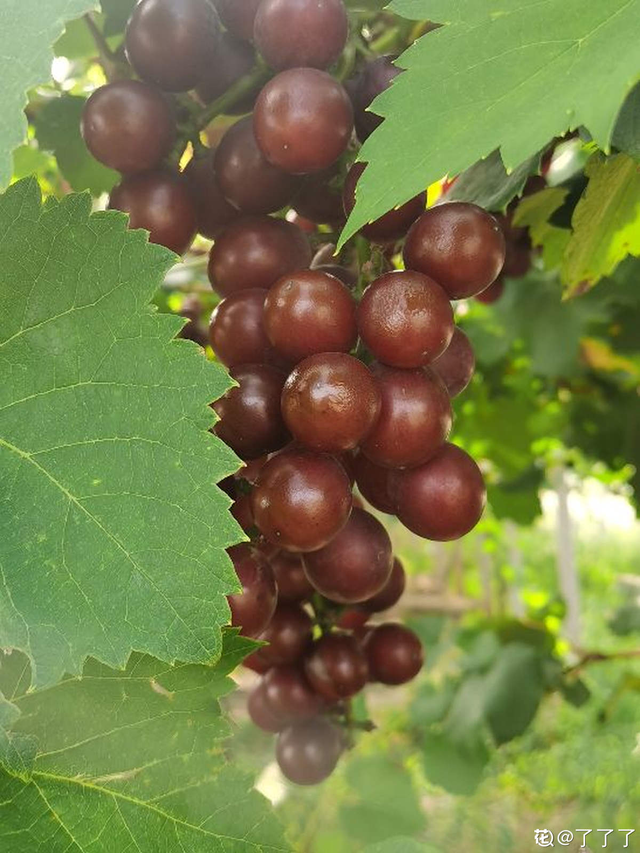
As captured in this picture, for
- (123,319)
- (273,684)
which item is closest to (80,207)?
(123,319)

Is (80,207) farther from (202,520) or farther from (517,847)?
(517,847)

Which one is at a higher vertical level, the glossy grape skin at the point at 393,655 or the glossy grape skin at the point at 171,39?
the glossy grape skin at the point at 171,39

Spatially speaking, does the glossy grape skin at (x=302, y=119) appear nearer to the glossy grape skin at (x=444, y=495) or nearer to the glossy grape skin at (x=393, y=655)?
the glossy grape skin at (x=444, y=495)

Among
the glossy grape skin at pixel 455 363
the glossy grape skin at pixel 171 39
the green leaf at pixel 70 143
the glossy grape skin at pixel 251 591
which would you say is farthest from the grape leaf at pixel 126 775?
the green leaf at pixel 70 143

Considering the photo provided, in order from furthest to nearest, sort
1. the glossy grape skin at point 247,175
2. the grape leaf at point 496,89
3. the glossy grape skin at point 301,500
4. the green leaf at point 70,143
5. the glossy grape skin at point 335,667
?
the green leaf at point 70,143 → the glossy grape skin at point 335,667 → the glossy grape skin at point 247,175 → the glossy grape skin at point 301,500 → the grape leaf at point 496,89

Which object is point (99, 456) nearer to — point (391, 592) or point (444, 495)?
point (444, 495)

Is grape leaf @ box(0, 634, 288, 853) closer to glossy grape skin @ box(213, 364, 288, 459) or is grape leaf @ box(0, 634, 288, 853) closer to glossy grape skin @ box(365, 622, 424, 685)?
glossy grape skin @ box(213, 364, 288, 459)

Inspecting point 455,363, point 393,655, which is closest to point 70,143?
point 455,363

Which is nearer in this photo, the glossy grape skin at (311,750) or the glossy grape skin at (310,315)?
the glossy grape skin at (310,315)
